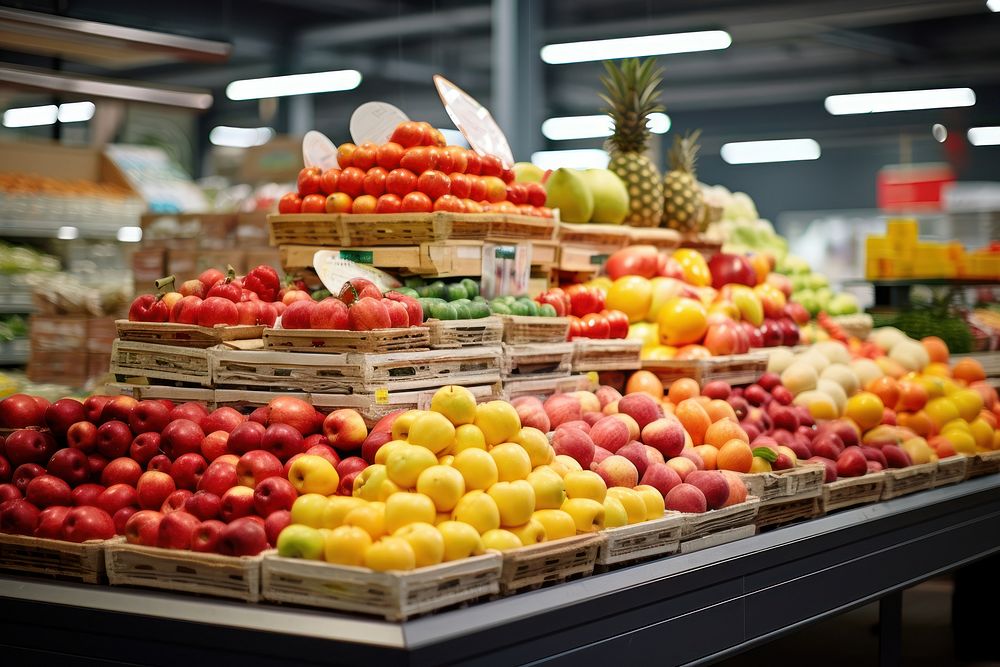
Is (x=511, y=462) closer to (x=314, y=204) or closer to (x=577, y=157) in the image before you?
(x=314, y=204)

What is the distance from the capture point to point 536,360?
3.60m

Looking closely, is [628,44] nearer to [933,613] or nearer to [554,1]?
[554,1]

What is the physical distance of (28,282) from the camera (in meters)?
6.71

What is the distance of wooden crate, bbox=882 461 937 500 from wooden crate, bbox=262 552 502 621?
208 centimetres

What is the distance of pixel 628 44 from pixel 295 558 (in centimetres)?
1046

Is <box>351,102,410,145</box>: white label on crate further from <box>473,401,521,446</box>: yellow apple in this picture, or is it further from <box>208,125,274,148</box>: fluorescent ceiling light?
<box>208,125,274,148</box>: fluorescent ceiling light

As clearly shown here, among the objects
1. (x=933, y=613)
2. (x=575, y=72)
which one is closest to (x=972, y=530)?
(x=933, y=613)

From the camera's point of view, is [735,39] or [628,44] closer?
[628,44]

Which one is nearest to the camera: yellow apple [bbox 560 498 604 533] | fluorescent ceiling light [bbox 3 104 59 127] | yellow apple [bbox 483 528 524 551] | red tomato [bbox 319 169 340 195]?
yellow apple [bbox 483 528 524 551]

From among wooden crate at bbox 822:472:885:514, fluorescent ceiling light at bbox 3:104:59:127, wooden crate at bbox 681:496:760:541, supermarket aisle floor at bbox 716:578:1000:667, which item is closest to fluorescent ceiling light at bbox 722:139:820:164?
fluorescent ceiling light at bbox 3:104:59:127

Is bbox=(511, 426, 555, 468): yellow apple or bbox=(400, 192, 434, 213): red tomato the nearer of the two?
bbox=(511, 426, 555, 468): yellow apple

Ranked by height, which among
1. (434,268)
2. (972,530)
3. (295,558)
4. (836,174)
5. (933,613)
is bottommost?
(933,613)

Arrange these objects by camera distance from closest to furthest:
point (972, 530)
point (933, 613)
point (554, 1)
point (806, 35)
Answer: point (972, 530) < point (933, 613) < point (554, 1) < point (806, 35)

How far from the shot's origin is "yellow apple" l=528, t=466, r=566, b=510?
103 inches
